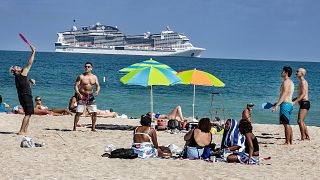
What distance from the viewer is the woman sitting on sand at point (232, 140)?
9.33m

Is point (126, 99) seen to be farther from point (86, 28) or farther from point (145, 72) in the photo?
point (86, 28)

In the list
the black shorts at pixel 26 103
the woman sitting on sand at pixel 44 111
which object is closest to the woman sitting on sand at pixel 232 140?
the black shorts at pixel 26 103

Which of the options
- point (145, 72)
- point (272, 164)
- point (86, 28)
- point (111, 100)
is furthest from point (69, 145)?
point (86, 28)

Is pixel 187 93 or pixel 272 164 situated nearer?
pixel 272 164

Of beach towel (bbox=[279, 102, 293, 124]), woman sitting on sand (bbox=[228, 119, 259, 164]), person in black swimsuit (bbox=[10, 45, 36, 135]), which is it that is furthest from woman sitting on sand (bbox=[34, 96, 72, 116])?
woman sitting on sand (bbox=[228, 119, 259, 164])

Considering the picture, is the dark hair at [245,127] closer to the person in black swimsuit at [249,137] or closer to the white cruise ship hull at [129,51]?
the person in black swimsuit at [249,137]

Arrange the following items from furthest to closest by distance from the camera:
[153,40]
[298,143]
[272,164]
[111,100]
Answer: [153,40] < [111,100] < [298,143] < [272,164]

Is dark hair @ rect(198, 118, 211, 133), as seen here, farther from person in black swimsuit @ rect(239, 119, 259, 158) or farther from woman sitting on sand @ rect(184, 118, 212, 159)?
person in black swimsuit @ rect(239, 119, 259, 158)

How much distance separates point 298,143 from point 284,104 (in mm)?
1396

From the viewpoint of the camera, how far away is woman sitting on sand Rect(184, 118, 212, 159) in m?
9.34

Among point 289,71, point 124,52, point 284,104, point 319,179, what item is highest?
point 124,52

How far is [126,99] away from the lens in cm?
3191

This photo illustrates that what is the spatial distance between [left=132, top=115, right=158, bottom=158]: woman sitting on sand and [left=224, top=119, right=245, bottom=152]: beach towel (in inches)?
53.9

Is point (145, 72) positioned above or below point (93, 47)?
below
